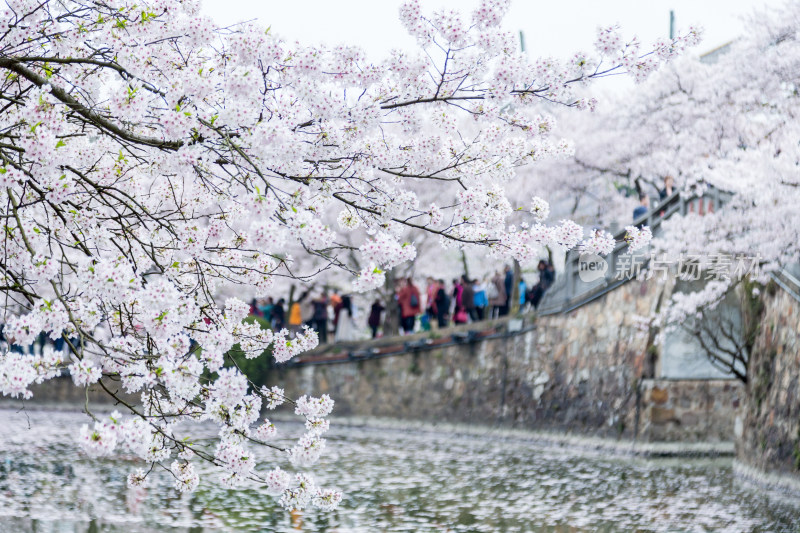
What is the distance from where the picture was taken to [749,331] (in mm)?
14836

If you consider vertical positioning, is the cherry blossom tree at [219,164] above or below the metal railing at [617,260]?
below

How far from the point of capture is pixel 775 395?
43.6 feet

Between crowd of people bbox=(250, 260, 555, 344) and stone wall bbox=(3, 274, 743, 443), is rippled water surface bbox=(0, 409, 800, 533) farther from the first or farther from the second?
crowd of people bbox=(250, 260, 555, 344)

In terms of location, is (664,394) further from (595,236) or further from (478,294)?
(595,236)

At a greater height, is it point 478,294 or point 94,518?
point 478,294

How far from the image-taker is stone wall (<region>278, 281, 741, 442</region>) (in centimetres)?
1719

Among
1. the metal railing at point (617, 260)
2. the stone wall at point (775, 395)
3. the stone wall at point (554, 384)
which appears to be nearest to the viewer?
the stone wall at point (775, 395)

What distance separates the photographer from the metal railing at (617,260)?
14797mm

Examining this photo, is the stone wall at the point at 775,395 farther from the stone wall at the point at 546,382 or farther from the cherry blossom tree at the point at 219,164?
the cherry blossom tree at the point at 219,164

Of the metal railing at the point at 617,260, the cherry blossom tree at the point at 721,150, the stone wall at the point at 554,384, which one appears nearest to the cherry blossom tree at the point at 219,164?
the cherry blossom tree at the point at 721,150

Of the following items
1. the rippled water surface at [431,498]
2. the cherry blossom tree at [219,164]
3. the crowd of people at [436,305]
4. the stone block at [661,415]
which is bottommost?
the rippled water surface at [431,498]

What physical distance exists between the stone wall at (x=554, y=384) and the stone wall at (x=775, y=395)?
250 cm

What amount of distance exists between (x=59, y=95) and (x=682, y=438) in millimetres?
14202

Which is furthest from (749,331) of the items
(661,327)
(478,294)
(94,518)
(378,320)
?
(378,320)
